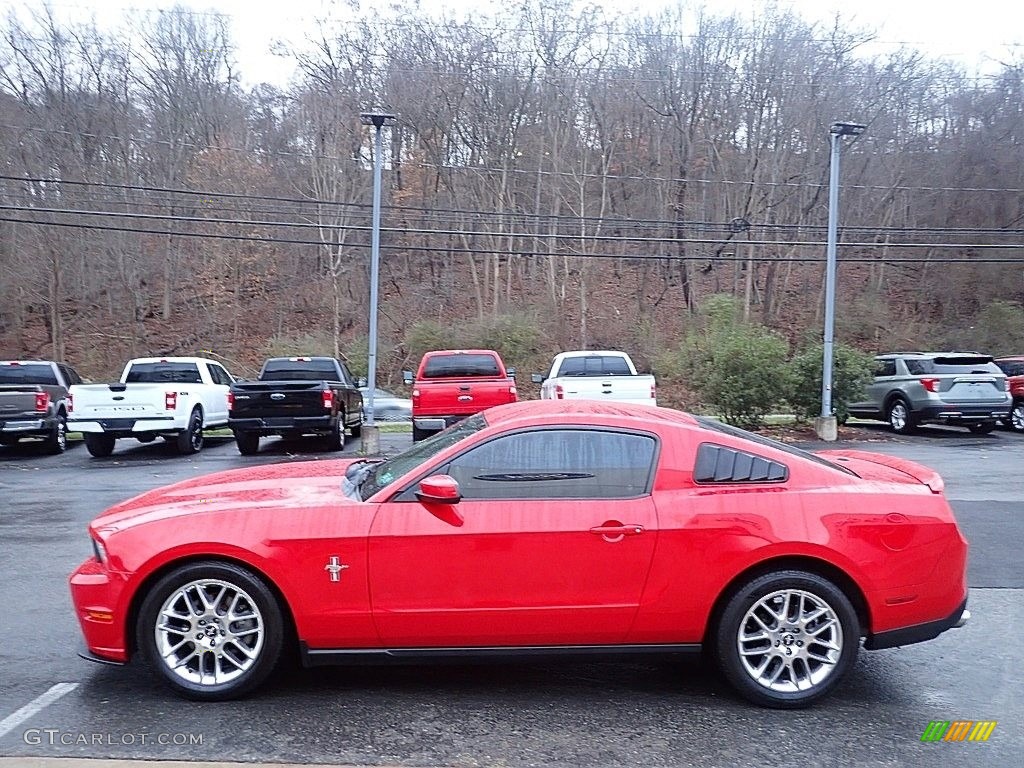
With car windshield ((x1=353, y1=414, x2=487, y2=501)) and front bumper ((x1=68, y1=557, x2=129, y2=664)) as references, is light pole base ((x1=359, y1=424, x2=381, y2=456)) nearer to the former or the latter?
car windshield ((x1=353, y1=414, x2=487, y2=501))

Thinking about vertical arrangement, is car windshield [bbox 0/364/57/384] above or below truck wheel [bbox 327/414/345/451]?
above

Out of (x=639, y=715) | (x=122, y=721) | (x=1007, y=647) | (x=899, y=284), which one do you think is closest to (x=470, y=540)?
(x=639, y=715)

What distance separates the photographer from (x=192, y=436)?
16.6m

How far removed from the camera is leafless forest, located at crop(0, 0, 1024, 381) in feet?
116

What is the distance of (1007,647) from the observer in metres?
5.52

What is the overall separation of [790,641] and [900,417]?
16.9m

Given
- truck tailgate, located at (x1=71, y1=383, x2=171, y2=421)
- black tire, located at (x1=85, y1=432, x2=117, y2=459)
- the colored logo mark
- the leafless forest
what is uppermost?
the leafless forest

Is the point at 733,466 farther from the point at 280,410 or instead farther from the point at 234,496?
the point at 280,410

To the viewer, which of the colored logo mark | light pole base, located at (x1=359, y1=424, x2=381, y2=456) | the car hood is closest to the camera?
the colored logo mark

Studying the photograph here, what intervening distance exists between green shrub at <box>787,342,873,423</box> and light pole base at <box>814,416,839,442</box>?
2.84 feet

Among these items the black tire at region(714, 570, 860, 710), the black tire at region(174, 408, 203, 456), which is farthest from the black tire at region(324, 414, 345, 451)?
the black tire at region(714, 570, 860, 710)

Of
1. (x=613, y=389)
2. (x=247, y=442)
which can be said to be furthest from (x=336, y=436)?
(x=613, y=389)

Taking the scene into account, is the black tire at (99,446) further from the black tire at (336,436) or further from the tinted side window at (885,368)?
the tinted side window at (885,368)

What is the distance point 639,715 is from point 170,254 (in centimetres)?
3869
